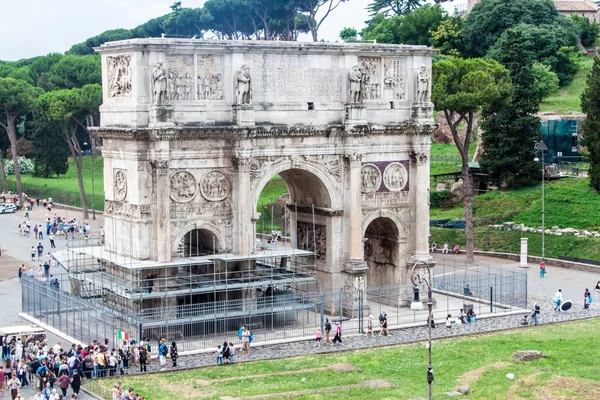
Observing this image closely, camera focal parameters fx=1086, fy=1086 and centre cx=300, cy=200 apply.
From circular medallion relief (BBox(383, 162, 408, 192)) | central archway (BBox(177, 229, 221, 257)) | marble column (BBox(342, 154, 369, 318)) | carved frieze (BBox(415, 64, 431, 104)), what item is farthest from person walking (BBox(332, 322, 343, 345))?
carved frieze (BBox(415, 64, 431, 104))

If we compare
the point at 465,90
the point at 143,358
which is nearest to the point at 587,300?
the point at 465,90

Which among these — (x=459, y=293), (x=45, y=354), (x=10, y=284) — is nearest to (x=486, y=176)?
(x=459, y=293)

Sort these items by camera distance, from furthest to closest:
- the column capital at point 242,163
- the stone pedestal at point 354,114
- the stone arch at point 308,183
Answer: the stone pedestal at point 354,114
the stone arch at point 308,183
the column capital at point 242,163

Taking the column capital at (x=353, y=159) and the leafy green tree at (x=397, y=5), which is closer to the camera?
the column capital at (x=353, y=159)

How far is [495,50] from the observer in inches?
3969

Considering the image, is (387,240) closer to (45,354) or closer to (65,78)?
(45,354)

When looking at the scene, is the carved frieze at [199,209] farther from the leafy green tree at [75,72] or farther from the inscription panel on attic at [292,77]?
the leafy green tree at [75,72]

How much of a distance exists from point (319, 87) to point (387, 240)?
9.75 meters

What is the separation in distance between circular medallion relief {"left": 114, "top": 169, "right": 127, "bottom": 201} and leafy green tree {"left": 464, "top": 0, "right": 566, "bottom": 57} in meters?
60.4

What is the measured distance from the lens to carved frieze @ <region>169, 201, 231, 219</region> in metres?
51.3

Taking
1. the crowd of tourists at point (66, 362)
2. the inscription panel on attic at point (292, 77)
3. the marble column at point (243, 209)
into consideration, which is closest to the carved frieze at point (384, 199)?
the inscription panel on attic at point (292, 77)

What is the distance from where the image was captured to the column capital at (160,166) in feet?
165

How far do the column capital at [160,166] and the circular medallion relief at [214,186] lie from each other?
2.15m

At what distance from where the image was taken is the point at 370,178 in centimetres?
5681
